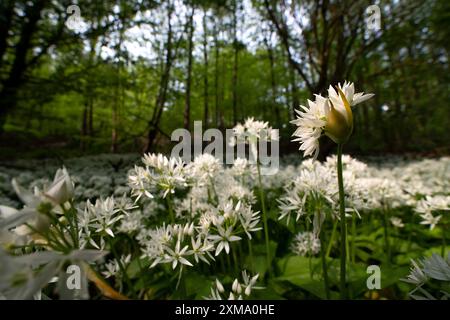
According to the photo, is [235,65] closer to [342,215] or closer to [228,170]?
[228,170]

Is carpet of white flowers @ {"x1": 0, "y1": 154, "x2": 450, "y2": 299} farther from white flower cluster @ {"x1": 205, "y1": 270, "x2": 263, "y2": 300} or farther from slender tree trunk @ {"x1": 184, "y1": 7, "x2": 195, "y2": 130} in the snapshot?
slender tree trunk @ {"x1": 184, "y1": 7, "x2": 195, "y2": 130}

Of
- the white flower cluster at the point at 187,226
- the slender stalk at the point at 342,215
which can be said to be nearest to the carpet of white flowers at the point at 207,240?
the white flower cluster at the point at 187,226

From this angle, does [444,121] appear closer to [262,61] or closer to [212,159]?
[262,61]

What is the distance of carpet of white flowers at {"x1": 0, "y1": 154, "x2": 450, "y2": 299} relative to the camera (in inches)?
18.0

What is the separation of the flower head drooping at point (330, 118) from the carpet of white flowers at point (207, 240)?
0.30 metres

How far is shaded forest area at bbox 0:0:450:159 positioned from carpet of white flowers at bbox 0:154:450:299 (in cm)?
88

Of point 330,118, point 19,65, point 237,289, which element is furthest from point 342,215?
point 19,65

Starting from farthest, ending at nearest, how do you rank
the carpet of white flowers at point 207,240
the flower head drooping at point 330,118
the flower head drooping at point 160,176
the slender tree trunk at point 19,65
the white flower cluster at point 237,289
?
the slender tree trunk at point 19,65 < the flower head drooping at point 160,176 < the white flower cluster at point 237,289 < the flower head drooping at point 330,118 < the carpet of white flowers at point 207,240

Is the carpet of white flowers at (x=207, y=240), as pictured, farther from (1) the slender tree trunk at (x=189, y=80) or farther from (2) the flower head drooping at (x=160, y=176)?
(1) the slender tree trunk at (x=189, y=80)

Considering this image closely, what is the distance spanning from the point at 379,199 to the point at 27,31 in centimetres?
600

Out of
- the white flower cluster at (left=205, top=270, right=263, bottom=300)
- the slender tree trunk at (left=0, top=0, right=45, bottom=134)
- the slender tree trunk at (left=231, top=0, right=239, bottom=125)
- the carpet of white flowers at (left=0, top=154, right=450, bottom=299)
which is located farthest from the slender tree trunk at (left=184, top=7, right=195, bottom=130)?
the white flower cluster at (left=205, top=270, right=263, bottom=300)

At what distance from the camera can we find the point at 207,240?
0.96m

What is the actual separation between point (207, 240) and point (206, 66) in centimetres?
995

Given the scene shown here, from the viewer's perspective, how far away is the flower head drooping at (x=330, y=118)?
678mm
